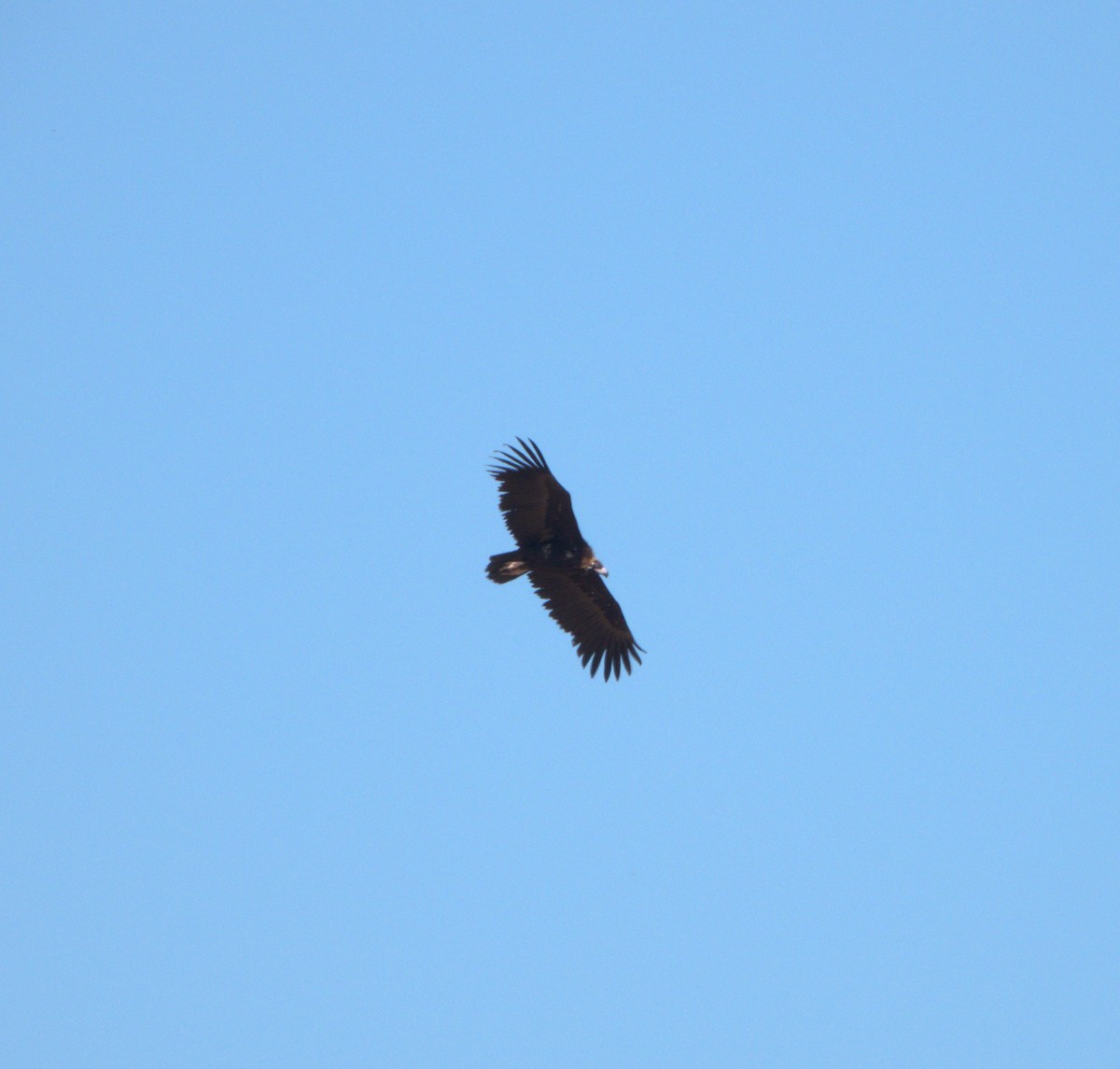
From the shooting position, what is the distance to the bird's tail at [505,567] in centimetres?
2584

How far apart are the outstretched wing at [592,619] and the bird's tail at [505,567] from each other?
87 cm

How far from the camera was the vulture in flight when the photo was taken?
25.8 meters

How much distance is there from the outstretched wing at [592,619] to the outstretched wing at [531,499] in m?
1.11

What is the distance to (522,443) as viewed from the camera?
2580cm

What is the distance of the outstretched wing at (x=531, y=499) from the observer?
25.8 m

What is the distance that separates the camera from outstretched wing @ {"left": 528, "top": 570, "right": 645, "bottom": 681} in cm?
2700

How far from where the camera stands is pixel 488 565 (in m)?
25.8

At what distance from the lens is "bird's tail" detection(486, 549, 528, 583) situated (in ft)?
84.8

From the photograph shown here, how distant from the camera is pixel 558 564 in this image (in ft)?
86.8

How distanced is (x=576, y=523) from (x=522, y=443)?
140 cm

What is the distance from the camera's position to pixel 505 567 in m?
25.9

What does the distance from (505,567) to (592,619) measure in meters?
2.15

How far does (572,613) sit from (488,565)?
2046mm

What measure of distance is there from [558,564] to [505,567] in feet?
3.06
